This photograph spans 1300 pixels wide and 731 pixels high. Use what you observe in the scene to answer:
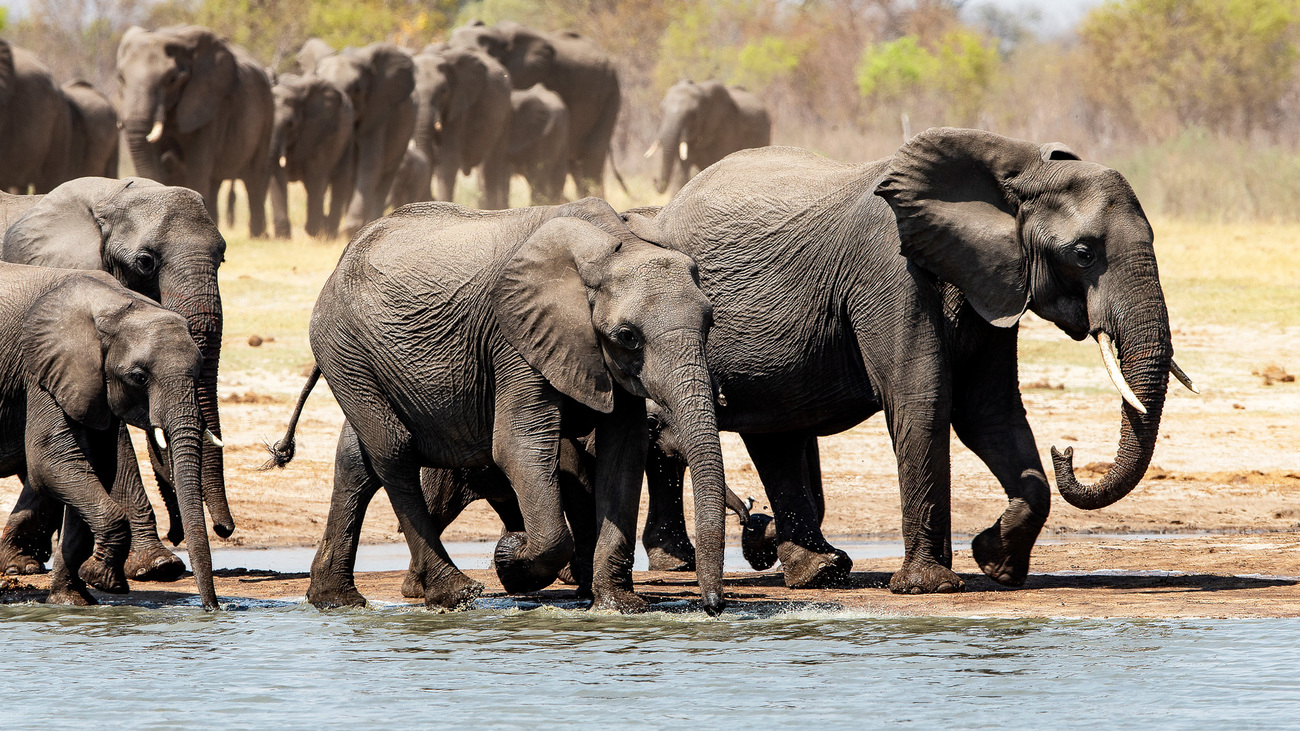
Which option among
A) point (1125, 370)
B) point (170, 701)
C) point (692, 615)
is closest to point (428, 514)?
point (692, 615)

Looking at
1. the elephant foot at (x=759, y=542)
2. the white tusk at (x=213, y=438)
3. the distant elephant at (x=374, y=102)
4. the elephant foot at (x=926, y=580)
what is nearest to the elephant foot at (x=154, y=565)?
the white tusk at (x=213, y=438)

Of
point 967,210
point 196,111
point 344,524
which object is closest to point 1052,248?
point 967,210

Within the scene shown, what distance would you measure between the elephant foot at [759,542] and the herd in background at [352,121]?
1168cm

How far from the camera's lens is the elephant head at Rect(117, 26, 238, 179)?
758 inches

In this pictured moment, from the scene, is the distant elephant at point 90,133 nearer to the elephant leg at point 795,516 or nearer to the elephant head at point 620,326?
the elephant leg at point 795,516

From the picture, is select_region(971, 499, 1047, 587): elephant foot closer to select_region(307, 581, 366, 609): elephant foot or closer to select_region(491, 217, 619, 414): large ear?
select_region(491, 217, 619, 414): large ear

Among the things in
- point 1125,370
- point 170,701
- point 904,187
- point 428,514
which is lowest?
point 170,701

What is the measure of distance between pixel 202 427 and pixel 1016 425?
315 cm

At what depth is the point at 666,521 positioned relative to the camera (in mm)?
9195

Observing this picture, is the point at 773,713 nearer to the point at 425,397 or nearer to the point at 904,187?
the point at 425,397

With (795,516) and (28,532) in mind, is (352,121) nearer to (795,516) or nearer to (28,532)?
(28,532)

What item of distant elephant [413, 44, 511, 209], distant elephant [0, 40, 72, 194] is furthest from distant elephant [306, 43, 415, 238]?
distant elephant [0, 40, 72, 194]

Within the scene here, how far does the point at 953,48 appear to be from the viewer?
4538 centimetres

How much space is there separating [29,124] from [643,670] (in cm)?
1556
